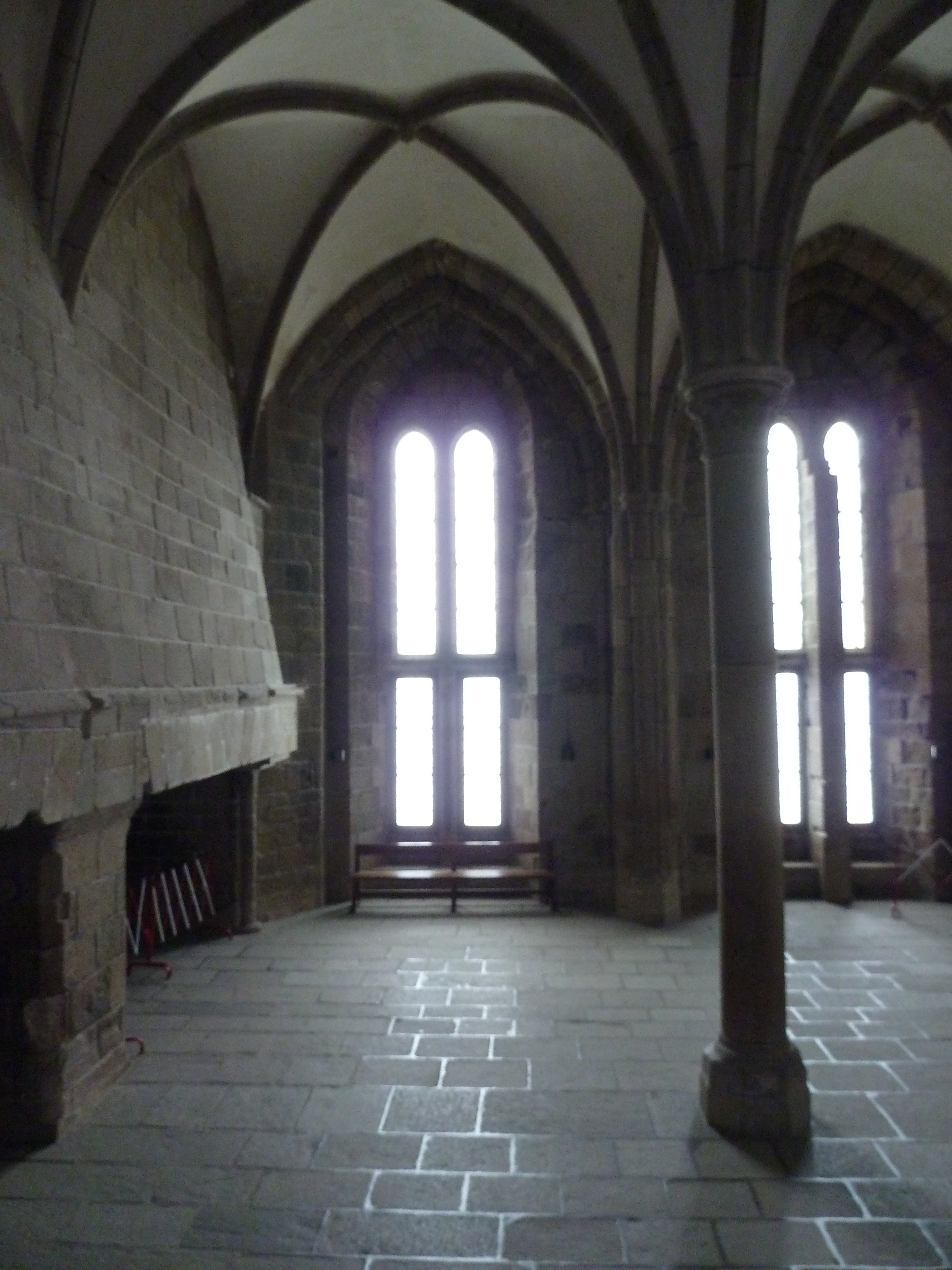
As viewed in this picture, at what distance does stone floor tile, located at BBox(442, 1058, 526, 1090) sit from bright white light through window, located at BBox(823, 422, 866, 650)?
6.42 m

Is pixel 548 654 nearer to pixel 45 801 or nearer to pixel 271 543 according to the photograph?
pixel 271 543

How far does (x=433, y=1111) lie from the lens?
504cm

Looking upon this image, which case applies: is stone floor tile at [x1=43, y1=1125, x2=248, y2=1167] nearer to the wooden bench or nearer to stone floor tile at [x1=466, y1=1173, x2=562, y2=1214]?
stone floor tile at [x1=466, y1=1173, x2=562, y2=1214]

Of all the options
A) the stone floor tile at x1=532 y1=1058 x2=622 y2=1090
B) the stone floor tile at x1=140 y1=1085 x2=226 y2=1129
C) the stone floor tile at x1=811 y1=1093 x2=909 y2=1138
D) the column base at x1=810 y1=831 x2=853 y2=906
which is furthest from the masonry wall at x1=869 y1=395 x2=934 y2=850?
the stone floor tile at x1=140 y1=1085 x2=226 y2=1129

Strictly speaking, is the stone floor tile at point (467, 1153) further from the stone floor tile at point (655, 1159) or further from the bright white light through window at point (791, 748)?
the bright white light through window at point (791, 748)

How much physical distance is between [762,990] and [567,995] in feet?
7.41

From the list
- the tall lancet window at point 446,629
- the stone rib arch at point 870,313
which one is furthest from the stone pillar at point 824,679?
the tall lancet window at point 446,629

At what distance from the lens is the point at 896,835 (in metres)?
10.0

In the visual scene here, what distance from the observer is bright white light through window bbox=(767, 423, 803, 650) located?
10.3 meters

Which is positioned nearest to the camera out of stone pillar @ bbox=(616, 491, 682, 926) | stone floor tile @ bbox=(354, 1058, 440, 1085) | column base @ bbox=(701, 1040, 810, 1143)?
column base @ bbox=(701, 1040, 810, 1143)

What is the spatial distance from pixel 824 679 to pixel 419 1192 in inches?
278

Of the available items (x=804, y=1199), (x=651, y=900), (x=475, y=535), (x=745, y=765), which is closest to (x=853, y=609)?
(x=651, y=900)

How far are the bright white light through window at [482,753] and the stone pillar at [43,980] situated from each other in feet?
19.0

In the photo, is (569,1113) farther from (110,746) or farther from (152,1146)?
(110,746)
